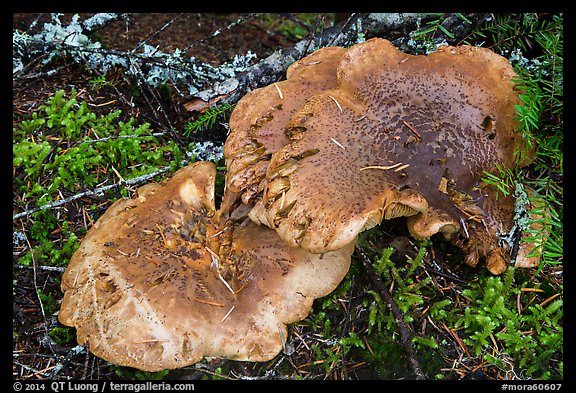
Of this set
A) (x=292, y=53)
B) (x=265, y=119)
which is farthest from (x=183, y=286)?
(x=292, y=53)

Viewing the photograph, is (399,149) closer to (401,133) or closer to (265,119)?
(401,133)

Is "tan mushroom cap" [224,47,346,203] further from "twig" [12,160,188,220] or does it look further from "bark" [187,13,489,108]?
A: "twig" [12,160,188,220]

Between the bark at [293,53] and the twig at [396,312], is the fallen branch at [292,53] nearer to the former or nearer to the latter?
the bark at [293,53]

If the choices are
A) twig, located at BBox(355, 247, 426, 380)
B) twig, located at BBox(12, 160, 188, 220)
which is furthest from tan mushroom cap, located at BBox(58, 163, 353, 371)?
twig, located at BBox(12, 160, 188, 220)

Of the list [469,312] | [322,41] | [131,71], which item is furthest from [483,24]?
[131,71]

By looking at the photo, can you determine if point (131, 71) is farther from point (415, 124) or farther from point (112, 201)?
point (415, 124)

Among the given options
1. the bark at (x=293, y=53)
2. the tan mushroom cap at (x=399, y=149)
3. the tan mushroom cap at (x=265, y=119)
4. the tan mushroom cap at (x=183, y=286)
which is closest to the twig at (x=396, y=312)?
the tan mushroom cap at (x=183, y=286)
